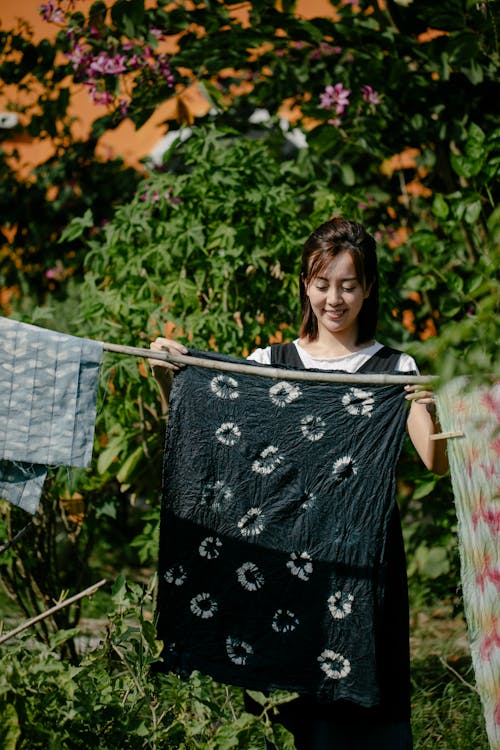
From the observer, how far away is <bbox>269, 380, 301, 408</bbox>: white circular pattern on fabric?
208cm

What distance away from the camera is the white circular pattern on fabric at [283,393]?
208 cm

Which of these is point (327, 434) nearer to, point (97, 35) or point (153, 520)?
point (153, 520)

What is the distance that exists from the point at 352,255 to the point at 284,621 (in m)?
0.89

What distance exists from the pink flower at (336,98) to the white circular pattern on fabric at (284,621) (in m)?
2.14

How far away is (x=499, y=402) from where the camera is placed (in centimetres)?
185

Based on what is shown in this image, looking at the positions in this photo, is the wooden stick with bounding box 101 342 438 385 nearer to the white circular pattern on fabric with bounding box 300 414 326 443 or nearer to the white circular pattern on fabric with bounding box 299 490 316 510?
the white circular pattern on fabric with bounding box 300 414 326 443

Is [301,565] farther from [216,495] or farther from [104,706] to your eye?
[104,706]

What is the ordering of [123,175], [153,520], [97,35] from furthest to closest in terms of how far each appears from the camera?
[123,175] → [97,35] → [153,520]

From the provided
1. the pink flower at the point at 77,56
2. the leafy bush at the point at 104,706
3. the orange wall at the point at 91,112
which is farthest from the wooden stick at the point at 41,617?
the orange wall at the point at 91,112

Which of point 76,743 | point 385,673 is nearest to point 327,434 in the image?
point 385,673

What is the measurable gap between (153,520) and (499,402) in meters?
1.71

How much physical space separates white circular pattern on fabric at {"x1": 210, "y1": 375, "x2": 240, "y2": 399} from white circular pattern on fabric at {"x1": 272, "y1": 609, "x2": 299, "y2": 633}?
0.53 metres

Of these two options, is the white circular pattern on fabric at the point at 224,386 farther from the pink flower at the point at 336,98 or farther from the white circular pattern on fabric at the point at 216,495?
the pink flower at the point at 336,98

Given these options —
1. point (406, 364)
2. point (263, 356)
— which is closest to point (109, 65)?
point (263, 356)
